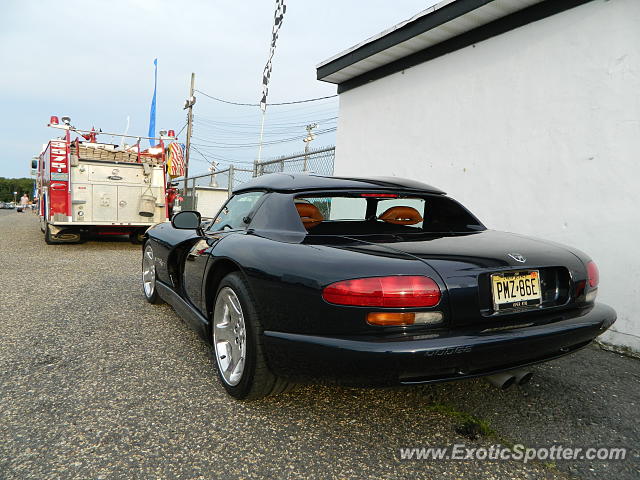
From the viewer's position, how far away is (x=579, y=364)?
3.10 m

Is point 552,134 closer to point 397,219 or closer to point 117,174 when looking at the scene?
point 397,219

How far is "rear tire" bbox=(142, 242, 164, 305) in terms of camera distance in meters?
4.16

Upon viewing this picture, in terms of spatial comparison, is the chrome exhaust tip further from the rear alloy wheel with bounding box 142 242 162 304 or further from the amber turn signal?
the rear alloy wheel with bounding box 142 242 162 304

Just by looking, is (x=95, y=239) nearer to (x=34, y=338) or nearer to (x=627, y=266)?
(x=34, y=338)

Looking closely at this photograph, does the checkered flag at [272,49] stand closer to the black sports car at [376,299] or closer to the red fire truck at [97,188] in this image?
the red fire truck at [97,188]

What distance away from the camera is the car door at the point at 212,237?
270 centimetres

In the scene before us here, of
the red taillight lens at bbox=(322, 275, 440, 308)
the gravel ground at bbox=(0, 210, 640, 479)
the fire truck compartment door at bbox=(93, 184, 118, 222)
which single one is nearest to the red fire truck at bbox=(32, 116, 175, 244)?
the fire truck compartment door at bbox=(93, 184, 118, 222)

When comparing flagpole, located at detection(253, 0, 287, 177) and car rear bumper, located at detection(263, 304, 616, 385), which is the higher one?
flagpole, located at detection(253, 0, 287, 177)

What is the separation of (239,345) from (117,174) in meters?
8.38

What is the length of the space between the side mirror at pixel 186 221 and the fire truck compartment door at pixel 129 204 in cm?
692

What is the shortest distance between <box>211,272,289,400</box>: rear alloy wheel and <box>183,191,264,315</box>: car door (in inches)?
11.3

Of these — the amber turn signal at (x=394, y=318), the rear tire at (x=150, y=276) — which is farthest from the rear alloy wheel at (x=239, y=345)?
the rear tire at (x=150, y=276)

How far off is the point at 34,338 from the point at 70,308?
0.90 meters

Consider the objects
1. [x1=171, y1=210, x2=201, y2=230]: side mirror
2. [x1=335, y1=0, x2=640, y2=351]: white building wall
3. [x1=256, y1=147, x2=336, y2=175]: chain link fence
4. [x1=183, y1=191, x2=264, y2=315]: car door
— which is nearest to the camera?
[x1=183, y1=191, x2=264, y2=315]: car door
